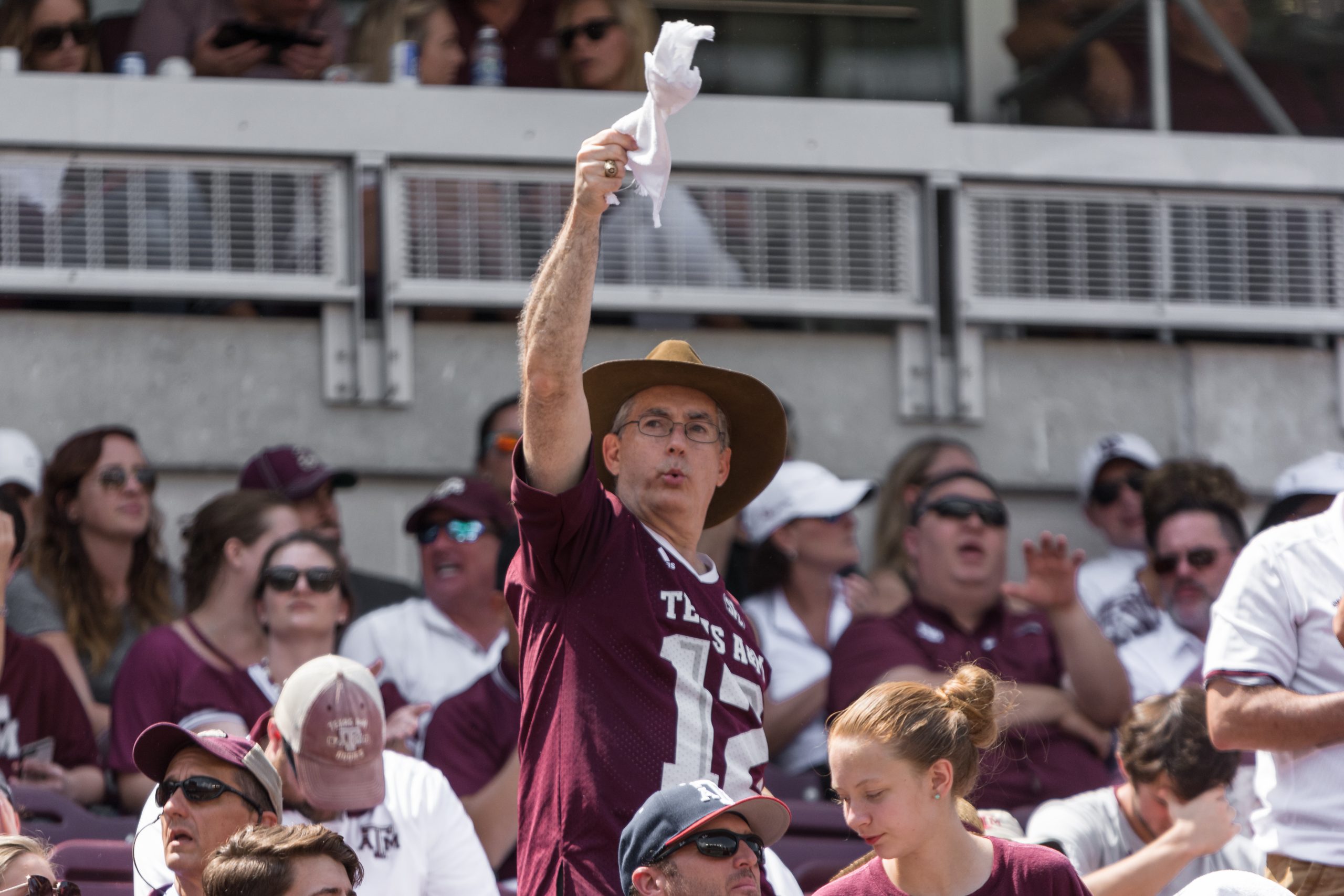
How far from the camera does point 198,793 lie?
3.82m

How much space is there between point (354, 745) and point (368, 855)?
0.28m

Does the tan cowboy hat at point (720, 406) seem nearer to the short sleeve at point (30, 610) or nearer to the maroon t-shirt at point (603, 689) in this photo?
the maroon t-shirt at point (603, 689)

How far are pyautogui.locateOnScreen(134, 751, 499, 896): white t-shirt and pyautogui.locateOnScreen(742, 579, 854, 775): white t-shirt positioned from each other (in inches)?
55.1

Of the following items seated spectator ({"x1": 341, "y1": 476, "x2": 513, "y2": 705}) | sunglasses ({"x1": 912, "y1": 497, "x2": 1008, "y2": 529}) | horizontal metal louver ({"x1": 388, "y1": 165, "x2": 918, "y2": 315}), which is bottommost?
seated spectator ({"x1": 341, "y1": 476, "x2": 513, "y2": 705})

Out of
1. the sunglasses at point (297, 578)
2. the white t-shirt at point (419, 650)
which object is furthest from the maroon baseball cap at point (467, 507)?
the sunglasses at point (297, 578)

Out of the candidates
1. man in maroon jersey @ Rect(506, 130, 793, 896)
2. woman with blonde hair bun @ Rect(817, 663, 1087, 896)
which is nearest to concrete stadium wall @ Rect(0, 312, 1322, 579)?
man in maroon jersey @ Rect(506, 130, 793, 896)

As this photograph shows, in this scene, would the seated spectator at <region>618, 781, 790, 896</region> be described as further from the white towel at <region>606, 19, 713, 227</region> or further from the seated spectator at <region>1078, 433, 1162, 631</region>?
the seated spectator at <region>1078, 433, 1162, 631</region>

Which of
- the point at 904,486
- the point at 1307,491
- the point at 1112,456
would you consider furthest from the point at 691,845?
the point at 1112,456

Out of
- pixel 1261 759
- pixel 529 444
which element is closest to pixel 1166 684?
pixel 1261 759

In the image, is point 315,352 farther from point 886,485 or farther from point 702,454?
point 702,454

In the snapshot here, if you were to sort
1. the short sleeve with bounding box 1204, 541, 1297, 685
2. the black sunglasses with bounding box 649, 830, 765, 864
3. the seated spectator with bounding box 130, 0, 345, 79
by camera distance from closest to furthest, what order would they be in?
the black sunglasses with bounding box 649, 830, 765, 864 < the short sleeve with bounding box 1204, 541, 1297, 685 < the seated spectator with bounding box 130, 0, 345, 79

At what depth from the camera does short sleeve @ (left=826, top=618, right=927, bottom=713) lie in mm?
5648

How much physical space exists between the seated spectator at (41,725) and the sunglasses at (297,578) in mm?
638

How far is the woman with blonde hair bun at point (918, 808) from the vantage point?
131 inches
